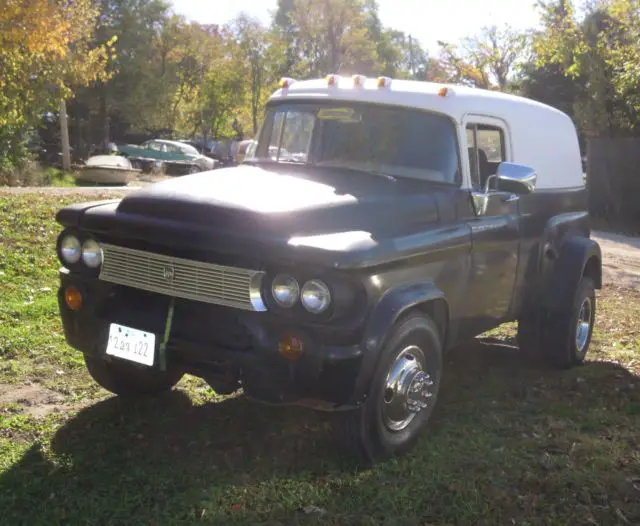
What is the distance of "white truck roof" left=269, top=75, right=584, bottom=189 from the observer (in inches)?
193

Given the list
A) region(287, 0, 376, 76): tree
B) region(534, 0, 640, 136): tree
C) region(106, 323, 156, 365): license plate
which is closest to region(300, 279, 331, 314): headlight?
region(106, 323, 156, 365): license plate

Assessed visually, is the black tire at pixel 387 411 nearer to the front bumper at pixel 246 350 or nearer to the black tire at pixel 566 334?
the front bumper at pixel 246 350

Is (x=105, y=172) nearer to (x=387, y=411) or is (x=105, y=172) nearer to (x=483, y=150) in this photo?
(x=483, y=150)

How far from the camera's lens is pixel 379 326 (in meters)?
3.61

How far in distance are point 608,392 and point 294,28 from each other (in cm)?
4936

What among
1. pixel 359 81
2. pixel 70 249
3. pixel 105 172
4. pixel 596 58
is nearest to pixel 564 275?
pixel 359 81

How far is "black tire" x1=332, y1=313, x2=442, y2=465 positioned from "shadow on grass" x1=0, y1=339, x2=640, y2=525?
0.10 m

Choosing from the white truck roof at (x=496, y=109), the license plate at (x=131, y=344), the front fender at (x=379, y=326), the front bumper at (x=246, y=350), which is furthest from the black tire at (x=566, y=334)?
the license plate at (x=131, y=344)

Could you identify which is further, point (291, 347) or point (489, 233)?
point (489, 233)

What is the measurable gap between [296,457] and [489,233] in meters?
1.89

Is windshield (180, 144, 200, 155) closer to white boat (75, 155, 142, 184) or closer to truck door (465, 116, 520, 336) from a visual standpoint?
white boat (75, 155, 142, 184)

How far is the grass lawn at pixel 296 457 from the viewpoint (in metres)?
3.51

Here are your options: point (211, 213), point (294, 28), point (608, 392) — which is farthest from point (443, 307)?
point (294, 28)

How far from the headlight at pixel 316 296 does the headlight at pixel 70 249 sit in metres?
1.47
